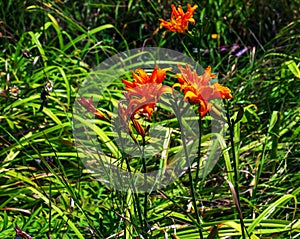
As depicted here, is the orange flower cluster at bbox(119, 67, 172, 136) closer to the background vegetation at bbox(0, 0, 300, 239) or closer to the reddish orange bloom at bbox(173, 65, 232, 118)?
the reddish orange bloom at bbox(173, 65, 232, 118)

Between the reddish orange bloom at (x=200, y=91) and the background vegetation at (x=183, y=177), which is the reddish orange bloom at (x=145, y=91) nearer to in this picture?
the reddish orange bloom at (x=200, y=91)

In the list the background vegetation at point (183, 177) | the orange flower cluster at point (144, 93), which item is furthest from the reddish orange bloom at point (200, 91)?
the background vegetation at point (183, 177)

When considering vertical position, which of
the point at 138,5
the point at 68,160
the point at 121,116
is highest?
the point at 121,116

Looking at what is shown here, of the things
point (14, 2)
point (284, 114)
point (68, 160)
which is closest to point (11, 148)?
point (68, 160)

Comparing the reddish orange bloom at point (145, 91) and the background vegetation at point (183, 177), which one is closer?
the reddish orange bloom at point (145, 91)

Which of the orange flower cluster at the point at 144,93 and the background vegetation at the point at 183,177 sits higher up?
the orange flower cluster at the point at 144,93

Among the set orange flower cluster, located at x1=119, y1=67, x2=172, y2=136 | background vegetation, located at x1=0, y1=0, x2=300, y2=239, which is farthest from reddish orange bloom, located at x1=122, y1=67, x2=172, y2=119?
background vegetation, located at x1=0, y1=0, x2=300, y2=239

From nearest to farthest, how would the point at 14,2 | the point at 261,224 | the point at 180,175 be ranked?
1. the point at 261,224
2. the point at 180,175
3. the point at 14,2

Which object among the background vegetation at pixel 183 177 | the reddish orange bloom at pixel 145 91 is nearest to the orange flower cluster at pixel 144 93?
the reddish orange bloom at pixel 145 91

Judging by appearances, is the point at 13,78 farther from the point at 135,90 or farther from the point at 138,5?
the point at 135,90
